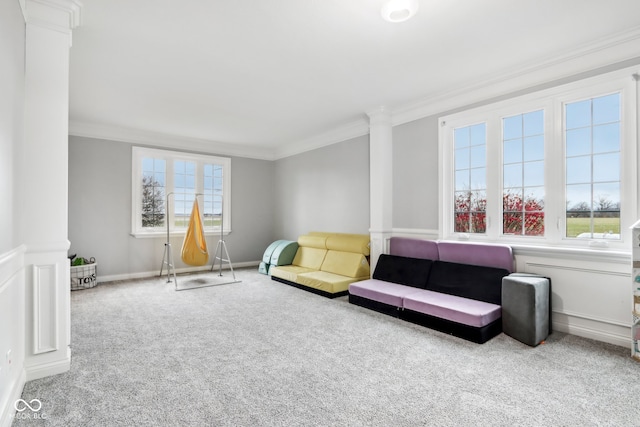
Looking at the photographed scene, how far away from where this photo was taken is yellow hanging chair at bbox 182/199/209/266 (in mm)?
5477

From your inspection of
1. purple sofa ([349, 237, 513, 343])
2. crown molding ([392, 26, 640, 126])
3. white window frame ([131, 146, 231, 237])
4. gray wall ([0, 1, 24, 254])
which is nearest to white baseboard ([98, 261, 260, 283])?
white window frame ([131, 146, 231, 237])

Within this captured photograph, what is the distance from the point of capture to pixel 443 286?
376cm

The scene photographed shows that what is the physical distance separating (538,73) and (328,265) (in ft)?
12.4

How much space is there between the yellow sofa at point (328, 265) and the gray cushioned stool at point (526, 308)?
7.01 ft

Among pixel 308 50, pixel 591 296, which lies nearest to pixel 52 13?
pixel 308 50

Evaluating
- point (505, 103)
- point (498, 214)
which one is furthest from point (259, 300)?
point (505, 103)

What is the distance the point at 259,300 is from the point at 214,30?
10.6 ft

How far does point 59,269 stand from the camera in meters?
2.42

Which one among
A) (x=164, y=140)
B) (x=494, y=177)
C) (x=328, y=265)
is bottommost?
(x=328, y=265)

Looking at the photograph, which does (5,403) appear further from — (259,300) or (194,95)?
(194,95)

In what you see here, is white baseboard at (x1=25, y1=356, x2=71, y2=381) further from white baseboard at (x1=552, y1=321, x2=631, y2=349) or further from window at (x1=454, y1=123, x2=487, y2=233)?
white baseboard at (x1=552, y1=321, x2=631, y2=349)

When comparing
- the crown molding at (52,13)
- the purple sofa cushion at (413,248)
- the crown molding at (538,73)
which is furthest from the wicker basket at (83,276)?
the crown molding at (538,73)

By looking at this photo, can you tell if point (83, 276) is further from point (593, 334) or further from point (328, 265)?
point (593, 334)

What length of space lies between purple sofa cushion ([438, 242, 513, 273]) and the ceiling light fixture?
8.35 ft
